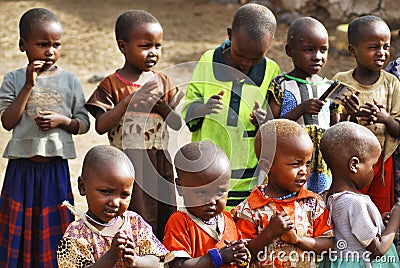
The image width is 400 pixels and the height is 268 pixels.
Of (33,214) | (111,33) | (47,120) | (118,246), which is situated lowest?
(33,214)

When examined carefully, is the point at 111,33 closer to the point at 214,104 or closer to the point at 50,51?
→ the point at 50,51

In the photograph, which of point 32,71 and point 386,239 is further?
point 32,71

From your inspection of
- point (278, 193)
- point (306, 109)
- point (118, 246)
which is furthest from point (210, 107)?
point (118, 246)

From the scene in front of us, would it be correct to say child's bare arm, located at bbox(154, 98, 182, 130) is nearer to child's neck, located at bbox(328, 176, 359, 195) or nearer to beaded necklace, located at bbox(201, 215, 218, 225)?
beaded necklace, located at bbox(201, 215, 218, 225)

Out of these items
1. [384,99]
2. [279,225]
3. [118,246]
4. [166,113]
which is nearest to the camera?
[118,246]

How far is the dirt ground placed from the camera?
9.91m

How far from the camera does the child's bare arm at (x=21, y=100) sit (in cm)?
389

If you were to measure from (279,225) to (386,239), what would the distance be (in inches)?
22.8

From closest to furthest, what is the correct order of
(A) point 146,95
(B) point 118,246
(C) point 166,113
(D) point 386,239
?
(B) point 118,246
(D) point 386,239
(A) point 146,95
(C) point 166,113

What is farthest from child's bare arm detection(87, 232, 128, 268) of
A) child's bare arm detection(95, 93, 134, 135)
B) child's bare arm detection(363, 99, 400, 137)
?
child's bare arm detection(363, 99, 400, 137)

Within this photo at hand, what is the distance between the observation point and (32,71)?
388cm

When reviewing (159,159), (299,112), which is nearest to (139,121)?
(159,159)

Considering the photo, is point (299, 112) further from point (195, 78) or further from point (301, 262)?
point (301, 262)

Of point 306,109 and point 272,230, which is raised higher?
point 306,109
